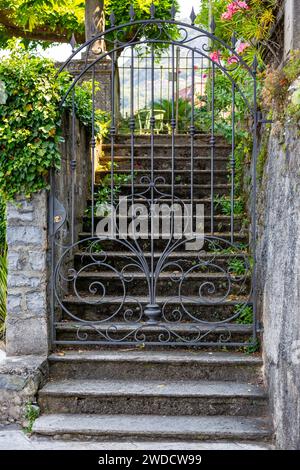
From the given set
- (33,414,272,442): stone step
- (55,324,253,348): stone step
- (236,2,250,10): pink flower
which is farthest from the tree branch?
(33,414,272,442): stone step

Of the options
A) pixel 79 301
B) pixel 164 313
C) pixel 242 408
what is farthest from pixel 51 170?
pixel 242 408

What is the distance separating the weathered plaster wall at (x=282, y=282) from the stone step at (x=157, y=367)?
0.23 m

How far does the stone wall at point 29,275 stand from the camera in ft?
13.6

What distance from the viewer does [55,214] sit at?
4.20 m

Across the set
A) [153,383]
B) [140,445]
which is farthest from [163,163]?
[140,445]

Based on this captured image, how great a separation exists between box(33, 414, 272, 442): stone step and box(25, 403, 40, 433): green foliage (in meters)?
0.04

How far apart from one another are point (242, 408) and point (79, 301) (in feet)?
5.08

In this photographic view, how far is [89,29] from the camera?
326 inches

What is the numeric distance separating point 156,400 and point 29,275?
1290 millimetres

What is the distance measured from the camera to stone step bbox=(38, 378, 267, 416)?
3838 mm

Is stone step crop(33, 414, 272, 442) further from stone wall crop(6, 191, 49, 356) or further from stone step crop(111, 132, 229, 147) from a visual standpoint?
stone step crop(111, 132, 229, 147)

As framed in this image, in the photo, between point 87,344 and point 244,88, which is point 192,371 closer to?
point 87,344

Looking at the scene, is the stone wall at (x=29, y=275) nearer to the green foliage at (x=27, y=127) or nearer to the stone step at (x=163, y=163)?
the green foliage at (x=27, y=127)

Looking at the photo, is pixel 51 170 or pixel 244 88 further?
pixel 244 88
